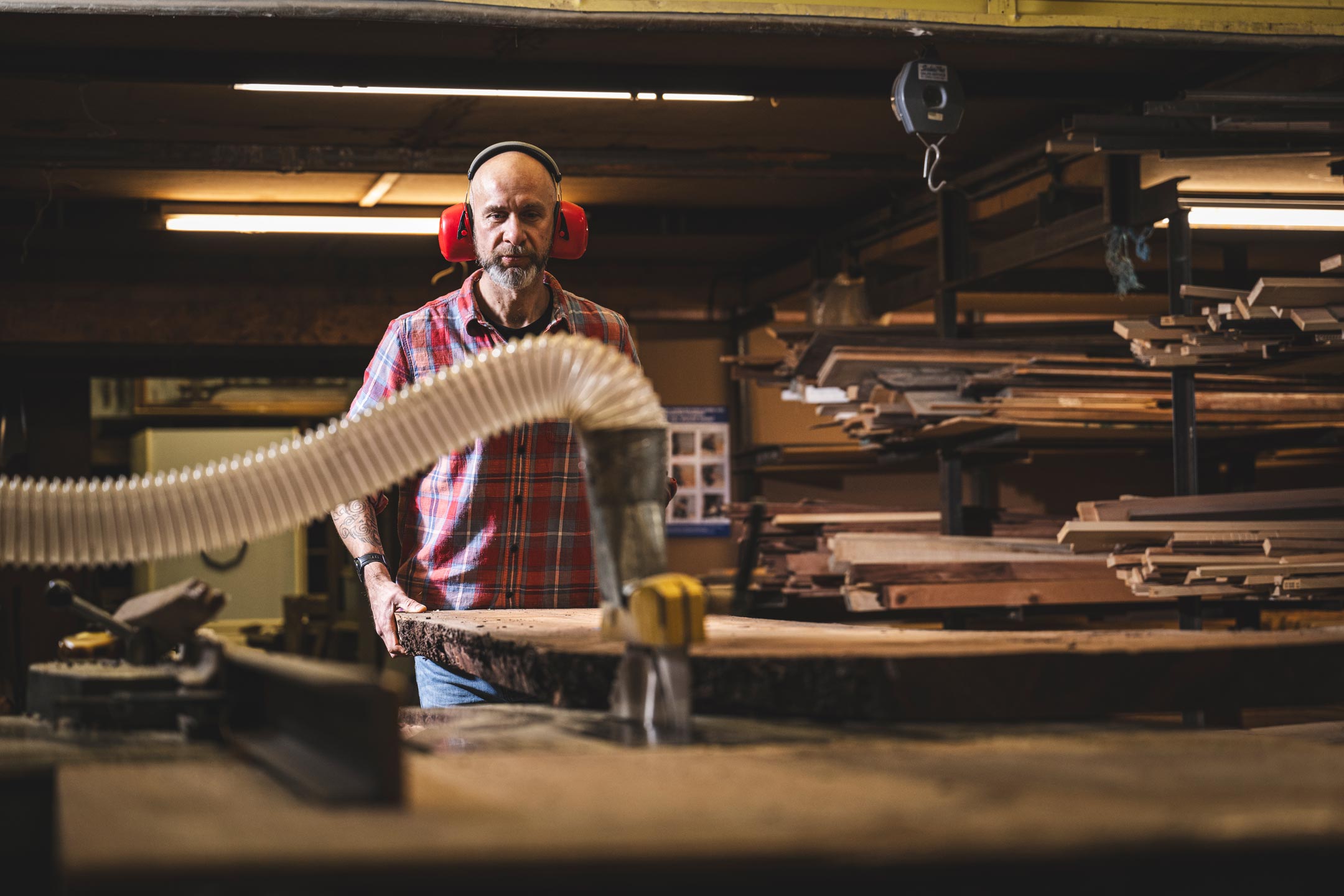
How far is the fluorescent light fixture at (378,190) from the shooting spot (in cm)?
658

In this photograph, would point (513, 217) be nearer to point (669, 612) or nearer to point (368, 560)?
point (368, 560)

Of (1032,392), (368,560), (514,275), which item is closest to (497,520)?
(368,560)

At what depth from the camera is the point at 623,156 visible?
6004mm

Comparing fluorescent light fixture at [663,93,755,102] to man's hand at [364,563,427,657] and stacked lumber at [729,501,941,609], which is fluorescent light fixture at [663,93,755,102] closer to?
stacked lumber at [729,501,941,609]

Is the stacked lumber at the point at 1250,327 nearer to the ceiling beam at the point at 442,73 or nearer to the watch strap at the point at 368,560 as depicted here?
the ceiling beam at the point at 442,73

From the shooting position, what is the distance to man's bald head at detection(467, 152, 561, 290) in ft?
10.9

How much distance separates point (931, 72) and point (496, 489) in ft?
6.26

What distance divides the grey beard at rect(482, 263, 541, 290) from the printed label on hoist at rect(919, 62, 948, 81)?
146cm

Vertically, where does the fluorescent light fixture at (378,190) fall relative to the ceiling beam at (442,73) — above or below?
above

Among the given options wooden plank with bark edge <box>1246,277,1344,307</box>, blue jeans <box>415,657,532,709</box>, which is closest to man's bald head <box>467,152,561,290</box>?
blue jeans <box>415,657,532,709</box>

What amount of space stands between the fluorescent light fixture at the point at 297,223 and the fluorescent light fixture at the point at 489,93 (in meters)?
1.95

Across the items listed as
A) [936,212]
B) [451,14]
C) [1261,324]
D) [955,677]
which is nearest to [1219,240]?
[936,212]

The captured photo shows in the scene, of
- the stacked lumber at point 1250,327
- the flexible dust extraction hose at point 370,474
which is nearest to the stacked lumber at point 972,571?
the stacked lumber at point 1250,327

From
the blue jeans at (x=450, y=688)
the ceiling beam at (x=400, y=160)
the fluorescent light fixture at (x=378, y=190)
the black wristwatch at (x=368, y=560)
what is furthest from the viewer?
the fluorescent light fixture at (x=378, y=190)
